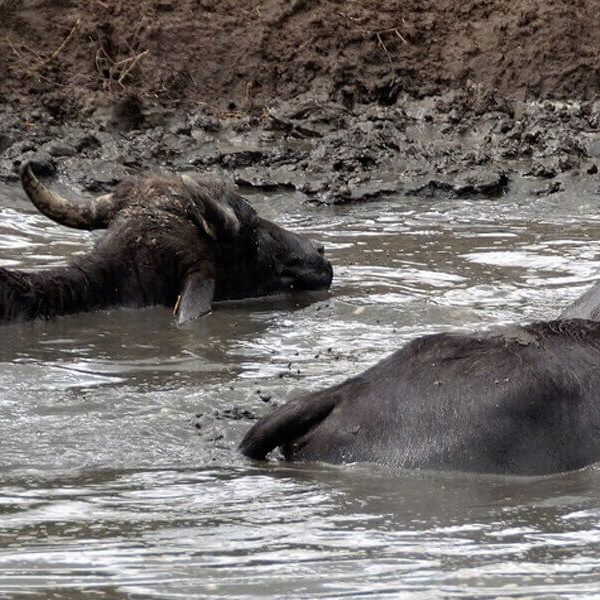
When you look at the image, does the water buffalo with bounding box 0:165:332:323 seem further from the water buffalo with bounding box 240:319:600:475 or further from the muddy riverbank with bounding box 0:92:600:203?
the water buffalo with bounding box 240:319:600:475

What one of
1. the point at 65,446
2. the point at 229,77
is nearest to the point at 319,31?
the point at 229,77

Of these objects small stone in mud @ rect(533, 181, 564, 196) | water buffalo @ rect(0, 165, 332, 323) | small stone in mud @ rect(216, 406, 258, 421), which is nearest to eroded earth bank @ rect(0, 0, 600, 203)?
small stone in mud @ rect(533, 181, 564, 196)

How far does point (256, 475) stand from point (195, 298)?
3.60 m

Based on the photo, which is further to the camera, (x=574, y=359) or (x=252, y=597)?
(x=574, y=359)

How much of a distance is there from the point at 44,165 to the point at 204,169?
1374 millimetres

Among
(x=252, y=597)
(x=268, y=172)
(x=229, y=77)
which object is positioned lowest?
(x=252, y=597)

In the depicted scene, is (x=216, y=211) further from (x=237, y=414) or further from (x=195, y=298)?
(x=237, y=414)

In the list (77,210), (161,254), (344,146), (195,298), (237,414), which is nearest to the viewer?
(237,414)

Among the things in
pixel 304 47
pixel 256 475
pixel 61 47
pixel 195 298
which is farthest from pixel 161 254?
pixel 304 47

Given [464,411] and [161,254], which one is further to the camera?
[161,254]

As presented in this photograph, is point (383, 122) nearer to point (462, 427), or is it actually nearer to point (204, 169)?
point (204, 169)

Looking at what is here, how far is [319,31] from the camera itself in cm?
1471

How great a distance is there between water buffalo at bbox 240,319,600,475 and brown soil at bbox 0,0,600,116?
28.2 feet

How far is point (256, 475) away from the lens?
225 inches
